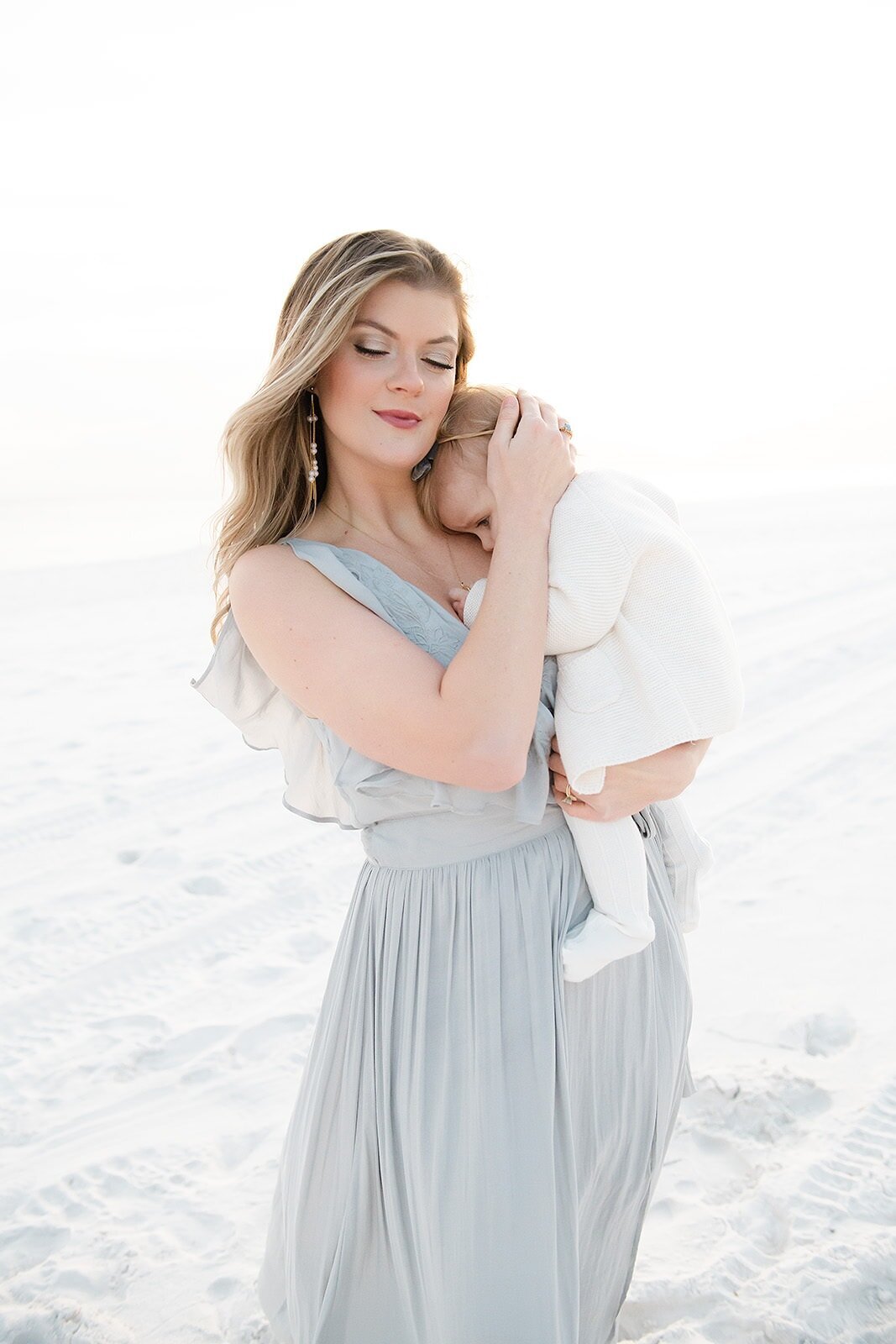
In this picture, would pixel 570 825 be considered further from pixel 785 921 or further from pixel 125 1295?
pixel 785 921

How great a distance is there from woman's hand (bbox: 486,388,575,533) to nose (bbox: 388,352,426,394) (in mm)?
175

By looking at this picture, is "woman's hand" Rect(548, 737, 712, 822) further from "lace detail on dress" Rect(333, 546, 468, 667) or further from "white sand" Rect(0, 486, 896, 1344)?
"white sand" Rect(0, 486, 896, 1344)

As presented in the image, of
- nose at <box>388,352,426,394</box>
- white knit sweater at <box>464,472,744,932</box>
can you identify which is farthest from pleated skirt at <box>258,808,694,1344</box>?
nose at <box>388,352,426,394</box>

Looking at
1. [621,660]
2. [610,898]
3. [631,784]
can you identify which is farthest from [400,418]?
[610,898]

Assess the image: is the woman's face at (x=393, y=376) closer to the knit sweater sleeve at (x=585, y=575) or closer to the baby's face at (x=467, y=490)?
A: the baby's face at (x=467, y=490)

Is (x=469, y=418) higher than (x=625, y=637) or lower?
higher

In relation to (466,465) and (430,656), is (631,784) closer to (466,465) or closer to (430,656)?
(430,656)

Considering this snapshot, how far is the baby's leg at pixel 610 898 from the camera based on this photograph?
2082mm

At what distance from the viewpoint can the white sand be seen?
2699 millimetres

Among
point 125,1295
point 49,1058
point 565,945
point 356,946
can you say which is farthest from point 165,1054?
point 565,945

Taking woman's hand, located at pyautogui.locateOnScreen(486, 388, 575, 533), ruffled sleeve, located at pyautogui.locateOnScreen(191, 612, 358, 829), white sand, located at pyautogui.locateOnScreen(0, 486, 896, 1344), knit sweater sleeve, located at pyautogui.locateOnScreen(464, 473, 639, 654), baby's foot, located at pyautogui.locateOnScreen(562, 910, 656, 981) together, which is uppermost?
woman's hand, located at pyautogui.locateOnScreen(486, 388, 575, 533)

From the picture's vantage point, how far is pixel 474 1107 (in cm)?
203

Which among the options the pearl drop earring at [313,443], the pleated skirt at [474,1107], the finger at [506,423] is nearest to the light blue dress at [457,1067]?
the pleated skirt at [474,1107]

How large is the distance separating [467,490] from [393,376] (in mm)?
278
